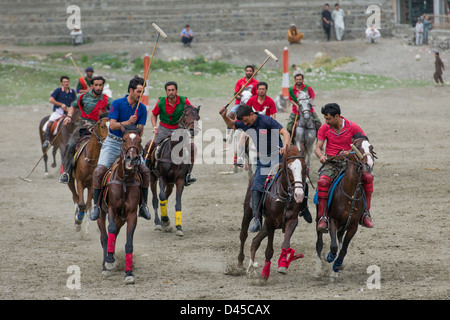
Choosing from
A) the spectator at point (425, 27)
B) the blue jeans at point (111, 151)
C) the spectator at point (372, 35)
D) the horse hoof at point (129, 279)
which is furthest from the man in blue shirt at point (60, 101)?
the spectator at point (425, 27)

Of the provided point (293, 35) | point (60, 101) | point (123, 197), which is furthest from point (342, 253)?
point (293, 35)

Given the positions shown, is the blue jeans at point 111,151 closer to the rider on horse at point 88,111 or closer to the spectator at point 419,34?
the rider on horse at point 88,111

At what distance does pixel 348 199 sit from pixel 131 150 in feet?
9.72

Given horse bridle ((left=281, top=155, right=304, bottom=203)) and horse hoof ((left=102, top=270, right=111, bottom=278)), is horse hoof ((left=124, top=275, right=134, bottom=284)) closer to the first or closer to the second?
horse hoof ((left=102, top=270, right=111, bottom=278))

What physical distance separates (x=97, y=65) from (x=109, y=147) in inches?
975

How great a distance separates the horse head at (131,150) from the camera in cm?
991

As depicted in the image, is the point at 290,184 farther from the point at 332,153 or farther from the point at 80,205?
the point at 80,205

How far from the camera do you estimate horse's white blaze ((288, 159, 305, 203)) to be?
29.6ft

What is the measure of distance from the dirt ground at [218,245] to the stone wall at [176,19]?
20.0 metres

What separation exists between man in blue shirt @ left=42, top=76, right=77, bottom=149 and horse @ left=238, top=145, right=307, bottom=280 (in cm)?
906

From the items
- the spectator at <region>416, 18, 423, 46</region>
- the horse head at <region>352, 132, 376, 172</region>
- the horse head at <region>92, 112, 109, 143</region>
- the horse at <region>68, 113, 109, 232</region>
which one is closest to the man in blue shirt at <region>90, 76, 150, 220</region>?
the horse head at <region>92, 112, 109, 143</region>
